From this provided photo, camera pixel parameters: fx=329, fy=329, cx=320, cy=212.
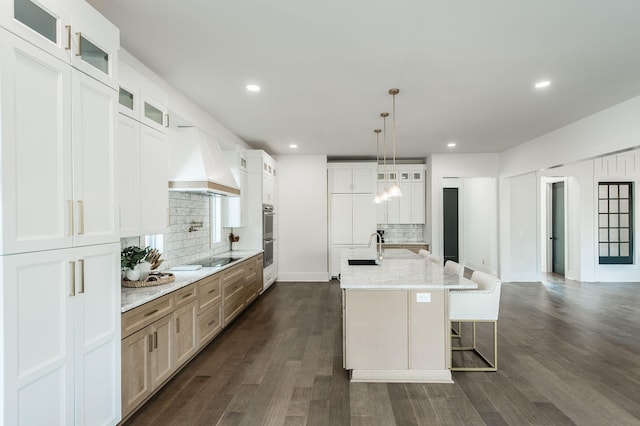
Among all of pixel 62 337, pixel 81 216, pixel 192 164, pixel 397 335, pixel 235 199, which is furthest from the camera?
pixel 235 199

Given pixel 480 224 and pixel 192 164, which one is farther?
pixel 480 224

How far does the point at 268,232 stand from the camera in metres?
6.26

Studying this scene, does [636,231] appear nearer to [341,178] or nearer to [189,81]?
[341,178]

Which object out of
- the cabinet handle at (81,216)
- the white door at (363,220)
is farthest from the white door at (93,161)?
the white door at (363,220)

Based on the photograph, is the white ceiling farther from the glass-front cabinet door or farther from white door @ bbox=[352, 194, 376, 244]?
white door @ bbox=[352, 194, 376, 244]

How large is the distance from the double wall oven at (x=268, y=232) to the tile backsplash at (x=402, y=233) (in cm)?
273

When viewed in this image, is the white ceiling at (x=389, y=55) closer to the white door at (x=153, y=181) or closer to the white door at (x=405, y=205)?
the white door at (x=153, y=181)

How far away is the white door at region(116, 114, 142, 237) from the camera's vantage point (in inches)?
95.7

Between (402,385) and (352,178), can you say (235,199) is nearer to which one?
(352,178)

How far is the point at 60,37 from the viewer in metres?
1.71

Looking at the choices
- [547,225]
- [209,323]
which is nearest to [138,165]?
[209,323]

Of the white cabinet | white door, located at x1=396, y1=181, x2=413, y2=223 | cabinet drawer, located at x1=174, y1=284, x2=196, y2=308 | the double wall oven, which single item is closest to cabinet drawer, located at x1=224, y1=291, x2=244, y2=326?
cabinet drawer, located at x1=174, y1=284, x2=196, y2=308

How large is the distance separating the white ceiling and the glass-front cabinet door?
56 centimetres

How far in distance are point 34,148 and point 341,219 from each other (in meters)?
6.11
